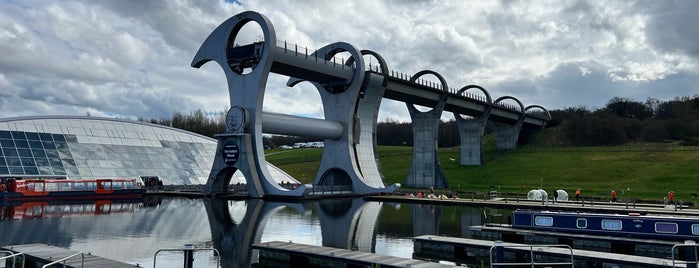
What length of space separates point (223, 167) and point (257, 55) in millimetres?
10743

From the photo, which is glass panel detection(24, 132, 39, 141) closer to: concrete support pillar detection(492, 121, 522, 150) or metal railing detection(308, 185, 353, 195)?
metal railing detection(308, 185, 353, 195)

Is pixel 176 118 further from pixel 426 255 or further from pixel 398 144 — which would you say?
pixel 426 255

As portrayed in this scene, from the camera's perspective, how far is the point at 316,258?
18.9 metres

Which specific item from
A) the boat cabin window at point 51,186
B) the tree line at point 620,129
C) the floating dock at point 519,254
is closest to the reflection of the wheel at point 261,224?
the floating dock at point 519,254

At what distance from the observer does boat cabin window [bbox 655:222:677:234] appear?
23172mm

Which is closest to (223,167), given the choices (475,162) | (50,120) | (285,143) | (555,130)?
(50,120)

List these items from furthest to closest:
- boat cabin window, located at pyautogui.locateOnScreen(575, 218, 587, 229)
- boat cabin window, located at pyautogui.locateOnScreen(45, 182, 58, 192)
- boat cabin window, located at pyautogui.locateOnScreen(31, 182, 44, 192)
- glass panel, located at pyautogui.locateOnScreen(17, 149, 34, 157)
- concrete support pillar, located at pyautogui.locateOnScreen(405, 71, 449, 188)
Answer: concrete support pillar, located at pyautogui.locateOnScreen(405, 71, 449, 188)
glass panel, located at pyautogui.locateOnScreen(17, 149, 34, 157)
boat cabin window, located at pyautogui.locateOnScreen(45, 182, 58, 192)
boat cabin window, located at pyautogui.locateOnScreen(31, 182, 44, 192)
boat cabin window, located at pyautogui.locateOnScreen(575, 218, 587, 229)

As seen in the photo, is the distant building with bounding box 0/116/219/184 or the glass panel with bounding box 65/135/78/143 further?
the glass panel with bounding box 65/135/78/143

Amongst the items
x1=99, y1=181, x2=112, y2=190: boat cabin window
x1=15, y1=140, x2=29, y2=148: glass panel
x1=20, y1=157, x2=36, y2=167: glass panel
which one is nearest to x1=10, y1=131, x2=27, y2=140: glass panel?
x1=15, y1=140, x2=29, y2=148: glass panel

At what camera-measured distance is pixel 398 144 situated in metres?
165

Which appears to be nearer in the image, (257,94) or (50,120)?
(257,94)

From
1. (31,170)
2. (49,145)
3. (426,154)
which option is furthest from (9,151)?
(426,154)

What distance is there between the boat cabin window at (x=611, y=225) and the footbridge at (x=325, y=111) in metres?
28.2

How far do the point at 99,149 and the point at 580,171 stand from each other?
59563 mm
